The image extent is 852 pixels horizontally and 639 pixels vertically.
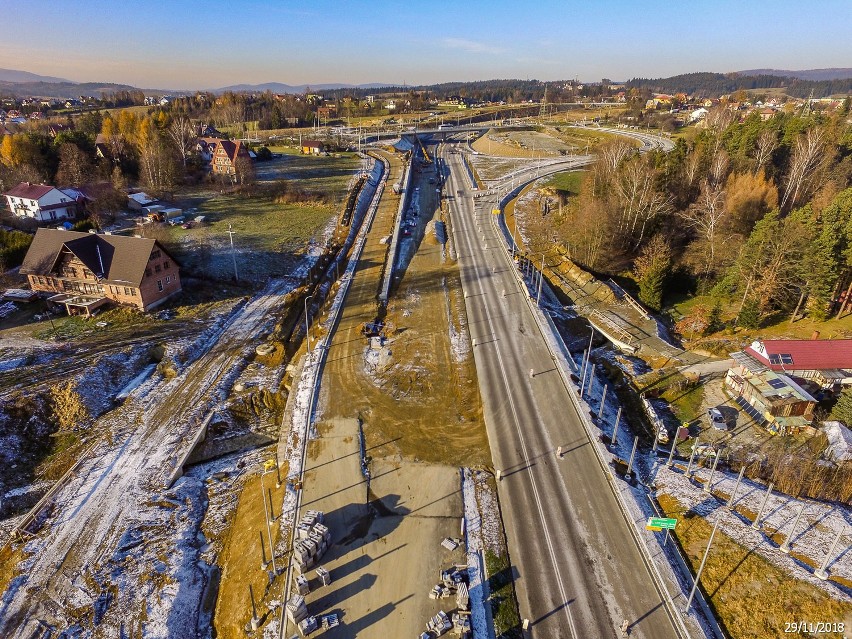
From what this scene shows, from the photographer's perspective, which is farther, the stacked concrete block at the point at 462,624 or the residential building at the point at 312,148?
the residential building at the point at 312,148

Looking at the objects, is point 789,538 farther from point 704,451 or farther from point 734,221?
point 734,221

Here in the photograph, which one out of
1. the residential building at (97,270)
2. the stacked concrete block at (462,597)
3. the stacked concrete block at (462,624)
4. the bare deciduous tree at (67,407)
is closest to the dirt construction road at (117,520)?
the bare deciduous tree at (67,407)

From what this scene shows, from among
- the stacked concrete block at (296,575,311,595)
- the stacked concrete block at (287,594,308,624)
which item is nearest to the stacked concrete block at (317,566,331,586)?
the stacked concrete block at (296,575,311,595)

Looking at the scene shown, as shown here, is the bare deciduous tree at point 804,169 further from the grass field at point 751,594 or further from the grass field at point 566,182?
the grass field at point 751,594

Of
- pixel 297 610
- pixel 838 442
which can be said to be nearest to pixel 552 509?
pixel 297 610

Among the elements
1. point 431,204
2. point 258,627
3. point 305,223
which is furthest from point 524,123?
point 258,627

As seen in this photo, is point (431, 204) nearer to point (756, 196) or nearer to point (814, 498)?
point (756, 196)
